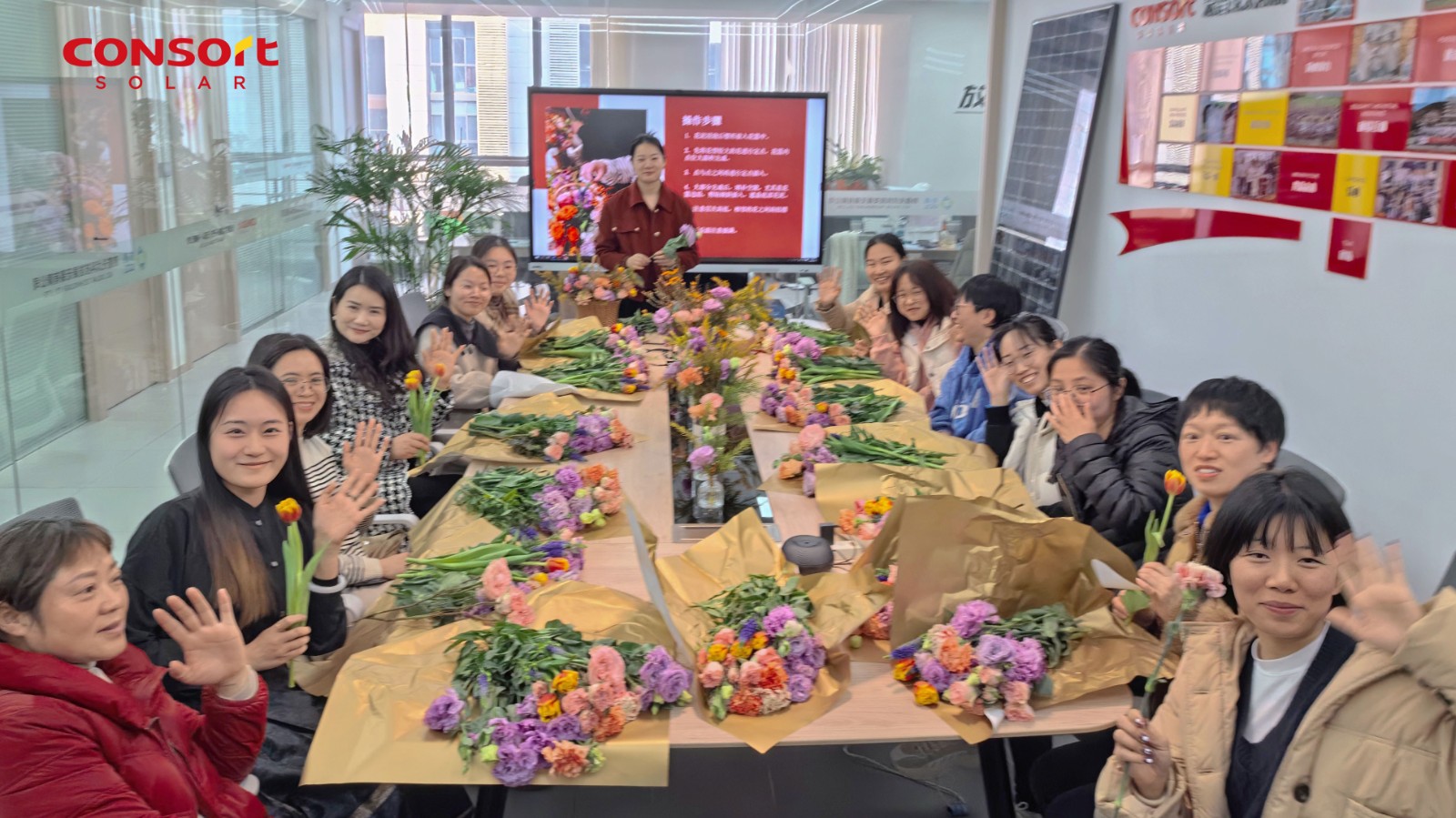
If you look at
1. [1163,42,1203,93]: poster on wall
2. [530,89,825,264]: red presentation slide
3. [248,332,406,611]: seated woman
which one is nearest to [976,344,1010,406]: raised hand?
[248,332,406,611]: seated woman

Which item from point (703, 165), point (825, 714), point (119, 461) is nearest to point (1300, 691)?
point (825, 714)

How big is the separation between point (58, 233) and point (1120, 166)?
15.8 ft

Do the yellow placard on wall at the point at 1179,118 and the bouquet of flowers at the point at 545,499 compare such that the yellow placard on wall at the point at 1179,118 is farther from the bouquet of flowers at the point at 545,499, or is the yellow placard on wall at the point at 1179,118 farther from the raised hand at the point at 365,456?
the raised hand at the point at 365,456

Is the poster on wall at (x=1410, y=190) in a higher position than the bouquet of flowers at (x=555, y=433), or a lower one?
higher

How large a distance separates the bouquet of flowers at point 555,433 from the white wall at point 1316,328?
249 cm

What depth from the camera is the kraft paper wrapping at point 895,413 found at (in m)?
3.58

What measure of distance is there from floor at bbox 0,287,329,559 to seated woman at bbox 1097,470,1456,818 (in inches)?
147

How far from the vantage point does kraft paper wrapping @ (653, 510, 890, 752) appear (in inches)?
72.7

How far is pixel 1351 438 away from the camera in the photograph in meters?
3.99

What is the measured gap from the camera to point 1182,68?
17.3ft

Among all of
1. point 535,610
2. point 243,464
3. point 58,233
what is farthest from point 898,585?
point 58,233

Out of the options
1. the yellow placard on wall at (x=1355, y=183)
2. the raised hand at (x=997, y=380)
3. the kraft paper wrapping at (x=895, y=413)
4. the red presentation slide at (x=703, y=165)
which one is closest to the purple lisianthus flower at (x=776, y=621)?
the kraft paper wrapping at (x=895, y=413)

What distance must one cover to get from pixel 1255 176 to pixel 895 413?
85.1 inches

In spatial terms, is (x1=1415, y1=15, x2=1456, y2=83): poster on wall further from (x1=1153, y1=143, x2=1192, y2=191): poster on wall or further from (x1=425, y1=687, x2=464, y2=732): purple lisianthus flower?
(x1=425, y1=687, x2=464, y2=732): purple lisianthus flower
